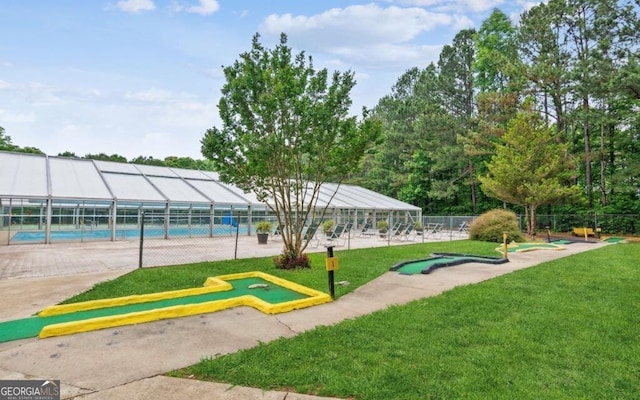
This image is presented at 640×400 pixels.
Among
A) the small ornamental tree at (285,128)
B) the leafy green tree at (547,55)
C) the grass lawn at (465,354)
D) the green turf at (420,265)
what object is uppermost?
the leafy green tree at (547,55)

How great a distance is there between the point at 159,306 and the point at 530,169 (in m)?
21.5

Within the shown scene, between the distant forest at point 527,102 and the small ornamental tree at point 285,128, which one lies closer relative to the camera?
the small ornamental tree at point 285,128

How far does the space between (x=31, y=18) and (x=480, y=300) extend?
528 inches

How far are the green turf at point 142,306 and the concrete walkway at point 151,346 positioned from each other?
1.32ft

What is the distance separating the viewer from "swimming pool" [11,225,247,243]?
15.1 metres

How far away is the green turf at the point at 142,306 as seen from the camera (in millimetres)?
4094

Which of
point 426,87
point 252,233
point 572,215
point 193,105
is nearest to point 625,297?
point 252,233

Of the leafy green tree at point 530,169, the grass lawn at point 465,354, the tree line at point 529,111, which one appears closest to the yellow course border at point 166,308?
the grass lawn at point 465,354

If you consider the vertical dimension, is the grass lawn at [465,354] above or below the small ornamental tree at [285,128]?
below

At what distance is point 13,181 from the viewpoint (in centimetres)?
1489

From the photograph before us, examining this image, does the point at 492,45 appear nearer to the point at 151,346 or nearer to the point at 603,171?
Result: the point at 603,171

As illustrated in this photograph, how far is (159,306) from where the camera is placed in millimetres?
5133

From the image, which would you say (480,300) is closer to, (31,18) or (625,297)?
(625,297)

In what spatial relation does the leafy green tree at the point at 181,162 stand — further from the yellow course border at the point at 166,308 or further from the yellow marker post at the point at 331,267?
the yellow marker post at the point at 331,267
